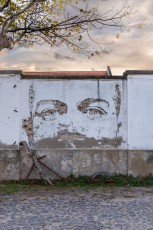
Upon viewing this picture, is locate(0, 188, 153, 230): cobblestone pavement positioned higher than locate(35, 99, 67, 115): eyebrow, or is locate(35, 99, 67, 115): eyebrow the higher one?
locate(35, 99, 67, 115): eyebrow

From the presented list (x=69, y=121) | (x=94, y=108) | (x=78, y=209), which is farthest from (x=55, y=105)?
(x=78, y=209)

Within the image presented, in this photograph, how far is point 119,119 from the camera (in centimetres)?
1102

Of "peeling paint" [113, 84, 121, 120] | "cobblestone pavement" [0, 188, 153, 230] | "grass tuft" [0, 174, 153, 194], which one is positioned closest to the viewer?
"cobblestone pavement" [0, 188, 153, 230]

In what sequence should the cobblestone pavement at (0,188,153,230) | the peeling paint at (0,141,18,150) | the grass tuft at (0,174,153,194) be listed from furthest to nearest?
the peeling paint at (0,141,18,150)
the grass tuft at (0,174,153,194)
the cobblestone pavement at (0,188,153,230)

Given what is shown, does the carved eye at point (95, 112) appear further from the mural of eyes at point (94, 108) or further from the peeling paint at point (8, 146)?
the peeling paint at point (8, 146)

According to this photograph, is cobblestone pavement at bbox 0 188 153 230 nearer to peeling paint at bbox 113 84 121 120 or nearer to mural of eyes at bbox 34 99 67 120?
mural of eyes at bbox 34 99 67 120

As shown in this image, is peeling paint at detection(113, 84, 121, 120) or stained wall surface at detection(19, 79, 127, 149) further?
peeling paint at detection(113, 84, 121, 120)

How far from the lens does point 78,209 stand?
772 cm

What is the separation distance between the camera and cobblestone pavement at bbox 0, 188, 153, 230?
21.7 ft

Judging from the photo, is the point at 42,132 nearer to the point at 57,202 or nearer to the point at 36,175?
the point at 36,175

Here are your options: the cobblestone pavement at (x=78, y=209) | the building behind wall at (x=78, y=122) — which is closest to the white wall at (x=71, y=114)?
the building behind wall at (x=78, y=122)

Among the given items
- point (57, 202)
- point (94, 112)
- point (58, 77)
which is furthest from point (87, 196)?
point (58, 77)

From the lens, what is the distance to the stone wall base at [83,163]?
10.8 metres

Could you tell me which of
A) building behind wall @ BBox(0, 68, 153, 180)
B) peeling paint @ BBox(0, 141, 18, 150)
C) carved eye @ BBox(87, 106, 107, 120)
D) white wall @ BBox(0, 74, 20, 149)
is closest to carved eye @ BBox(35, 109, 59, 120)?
building behind wall @ BBox(0, 68, 153, 180)
